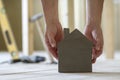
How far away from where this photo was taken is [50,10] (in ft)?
2.96

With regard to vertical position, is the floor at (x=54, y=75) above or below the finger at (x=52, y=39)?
below

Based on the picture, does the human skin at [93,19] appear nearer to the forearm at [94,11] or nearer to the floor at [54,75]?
the forearm at [94,11]

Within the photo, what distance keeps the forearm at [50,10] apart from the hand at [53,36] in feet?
0.05

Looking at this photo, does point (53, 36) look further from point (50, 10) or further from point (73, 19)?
point (73, 19)

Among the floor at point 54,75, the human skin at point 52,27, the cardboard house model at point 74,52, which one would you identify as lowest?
the floor at point 54,75

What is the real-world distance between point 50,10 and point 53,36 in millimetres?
88

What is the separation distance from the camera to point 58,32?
90cm

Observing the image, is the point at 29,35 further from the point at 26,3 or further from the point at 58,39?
the point at 58,39

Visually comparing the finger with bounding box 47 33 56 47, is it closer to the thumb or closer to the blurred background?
the thumb

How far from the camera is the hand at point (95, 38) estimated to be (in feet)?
2.88

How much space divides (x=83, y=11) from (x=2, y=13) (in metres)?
0.43

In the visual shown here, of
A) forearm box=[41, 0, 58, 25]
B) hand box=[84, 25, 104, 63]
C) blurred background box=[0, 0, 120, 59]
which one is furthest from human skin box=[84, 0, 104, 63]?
blurred background box=[0, 0, 120, 59]

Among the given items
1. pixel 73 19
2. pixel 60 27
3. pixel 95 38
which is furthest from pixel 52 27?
pixel 73 19

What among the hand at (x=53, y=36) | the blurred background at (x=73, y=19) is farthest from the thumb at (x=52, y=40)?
the blurred background at (x=73, y=19)
